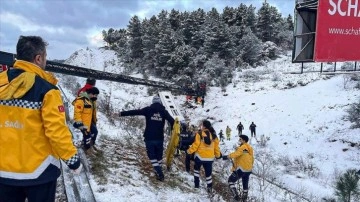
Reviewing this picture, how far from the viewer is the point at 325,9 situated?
14102 millimetres

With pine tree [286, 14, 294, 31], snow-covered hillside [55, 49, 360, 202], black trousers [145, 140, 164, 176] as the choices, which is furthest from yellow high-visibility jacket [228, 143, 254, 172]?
pine tree [286, 14, 294, 31]

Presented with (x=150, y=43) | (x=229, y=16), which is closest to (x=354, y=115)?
(x=150, y=43)

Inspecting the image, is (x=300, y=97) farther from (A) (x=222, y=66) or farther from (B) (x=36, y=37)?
(B) (x=36, y=37)

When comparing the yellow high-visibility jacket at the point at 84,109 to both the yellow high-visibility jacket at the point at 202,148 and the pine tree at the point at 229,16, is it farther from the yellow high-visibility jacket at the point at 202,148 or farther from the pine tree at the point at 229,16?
the pine tree at the point at 229,16

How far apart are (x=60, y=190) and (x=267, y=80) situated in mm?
35471

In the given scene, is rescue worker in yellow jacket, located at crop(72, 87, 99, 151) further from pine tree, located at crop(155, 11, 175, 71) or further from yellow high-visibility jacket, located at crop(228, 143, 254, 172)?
pine tree, located at crop(155, 11, 175, 71)

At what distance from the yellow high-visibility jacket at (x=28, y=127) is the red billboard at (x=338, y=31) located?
12785 millimetres

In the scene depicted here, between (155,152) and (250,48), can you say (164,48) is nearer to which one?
(250,48)

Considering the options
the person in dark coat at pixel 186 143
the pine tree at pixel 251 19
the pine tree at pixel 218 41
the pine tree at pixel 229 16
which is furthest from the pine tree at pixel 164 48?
the person in dark coat at pixel 186 143

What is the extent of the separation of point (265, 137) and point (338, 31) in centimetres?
1531

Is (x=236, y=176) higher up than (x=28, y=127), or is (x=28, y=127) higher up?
(x=28, y=127)

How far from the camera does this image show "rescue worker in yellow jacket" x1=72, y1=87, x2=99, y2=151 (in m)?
8.03

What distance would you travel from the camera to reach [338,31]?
14352 millimetres

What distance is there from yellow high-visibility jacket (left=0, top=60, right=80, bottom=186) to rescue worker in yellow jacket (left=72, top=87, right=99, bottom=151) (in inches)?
178
